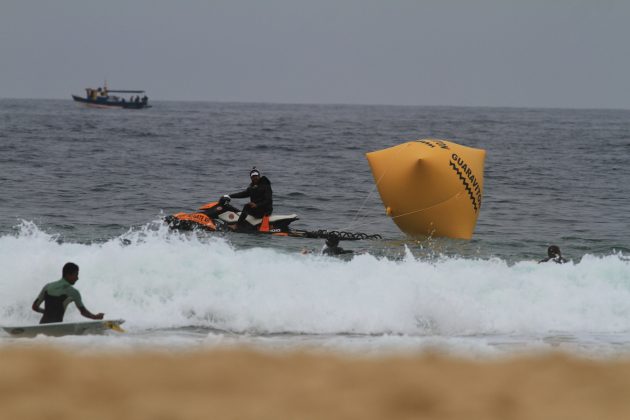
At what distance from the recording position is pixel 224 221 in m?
15.1

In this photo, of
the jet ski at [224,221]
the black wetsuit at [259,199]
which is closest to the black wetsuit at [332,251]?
the jet ski at [224,221]

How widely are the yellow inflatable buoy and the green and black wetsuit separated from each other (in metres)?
6.84

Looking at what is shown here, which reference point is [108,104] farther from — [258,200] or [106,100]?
[258,200]

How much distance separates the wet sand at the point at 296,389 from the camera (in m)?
3.42

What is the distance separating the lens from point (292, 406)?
139 inches

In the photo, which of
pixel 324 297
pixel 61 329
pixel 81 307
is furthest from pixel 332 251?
pixel 61 329

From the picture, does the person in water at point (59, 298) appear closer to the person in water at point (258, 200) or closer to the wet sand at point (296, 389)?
the wet sand at point (296, 389)

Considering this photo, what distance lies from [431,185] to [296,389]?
10129 millimetres

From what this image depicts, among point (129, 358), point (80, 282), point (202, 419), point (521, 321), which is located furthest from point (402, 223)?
point (202, 419)

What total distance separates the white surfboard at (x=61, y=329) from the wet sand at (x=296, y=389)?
11.3 feet

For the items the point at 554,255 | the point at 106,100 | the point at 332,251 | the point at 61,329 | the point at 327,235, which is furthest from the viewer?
the point at 106,100

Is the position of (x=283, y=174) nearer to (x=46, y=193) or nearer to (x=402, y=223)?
(x=46, y=193)

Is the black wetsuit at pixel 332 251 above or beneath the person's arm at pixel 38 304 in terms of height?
beneath

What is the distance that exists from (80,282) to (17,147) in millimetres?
22881
